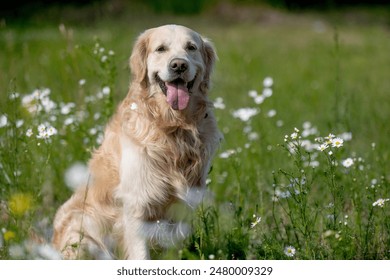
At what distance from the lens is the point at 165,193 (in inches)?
145

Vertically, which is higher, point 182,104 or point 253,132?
point 182,104

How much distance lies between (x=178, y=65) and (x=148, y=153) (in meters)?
0.55

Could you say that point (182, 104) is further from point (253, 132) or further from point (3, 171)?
point (253, 132)

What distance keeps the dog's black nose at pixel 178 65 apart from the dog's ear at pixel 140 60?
33cm

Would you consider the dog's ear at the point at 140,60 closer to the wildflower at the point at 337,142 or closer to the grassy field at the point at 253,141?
the grassy field at the point at 253,141

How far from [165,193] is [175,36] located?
0.89m

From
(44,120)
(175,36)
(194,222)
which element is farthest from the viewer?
(44,120)

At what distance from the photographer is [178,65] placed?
3502 millimetres

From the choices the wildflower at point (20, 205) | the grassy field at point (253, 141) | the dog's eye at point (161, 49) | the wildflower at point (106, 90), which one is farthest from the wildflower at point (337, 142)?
the wildflower at point (106, 90)

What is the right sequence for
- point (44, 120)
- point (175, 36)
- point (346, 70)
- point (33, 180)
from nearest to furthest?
point (175, 36) → point (33, 180) → point (44, 120) → point (346, 70)

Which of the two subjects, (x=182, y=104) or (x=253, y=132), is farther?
(x=253, y=132)

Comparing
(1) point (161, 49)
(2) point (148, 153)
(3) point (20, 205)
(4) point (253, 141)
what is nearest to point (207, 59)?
(1) point (161, 49)
